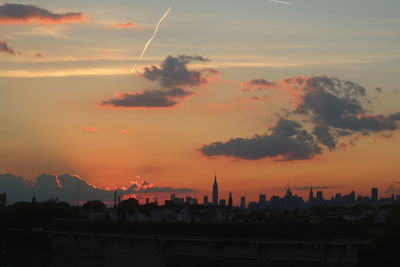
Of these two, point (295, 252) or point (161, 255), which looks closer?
point (295, 252)

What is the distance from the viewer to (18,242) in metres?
71.8

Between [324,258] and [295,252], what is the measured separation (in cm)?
223

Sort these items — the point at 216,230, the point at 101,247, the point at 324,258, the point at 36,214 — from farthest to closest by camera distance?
1. the point at 36,214
2. the point at 101,247
3. the point at 216,230
4. the point at 324,258

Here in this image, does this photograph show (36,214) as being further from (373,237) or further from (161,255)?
(373,237)

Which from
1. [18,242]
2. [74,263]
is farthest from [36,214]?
[74,263]

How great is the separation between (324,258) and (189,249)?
1207cm

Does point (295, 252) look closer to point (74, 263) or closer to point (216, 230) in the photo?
point (216, 230)

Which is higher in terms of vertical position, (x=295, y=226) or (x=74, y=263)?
(x=295, y=226)

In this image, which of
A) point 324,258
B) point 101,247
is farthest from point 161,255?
point 324,258

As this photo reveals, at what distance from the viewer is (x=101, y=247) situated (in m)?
59.6

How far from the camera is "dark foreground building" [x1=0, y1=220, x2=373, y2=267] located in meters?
46.0

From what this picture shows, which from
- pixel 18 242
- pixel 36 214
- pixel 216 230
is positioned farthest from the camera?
pixel 36 214

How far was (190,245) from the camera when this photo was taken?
5322 cm

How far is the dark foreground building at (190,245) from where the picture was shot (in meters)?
46.0
